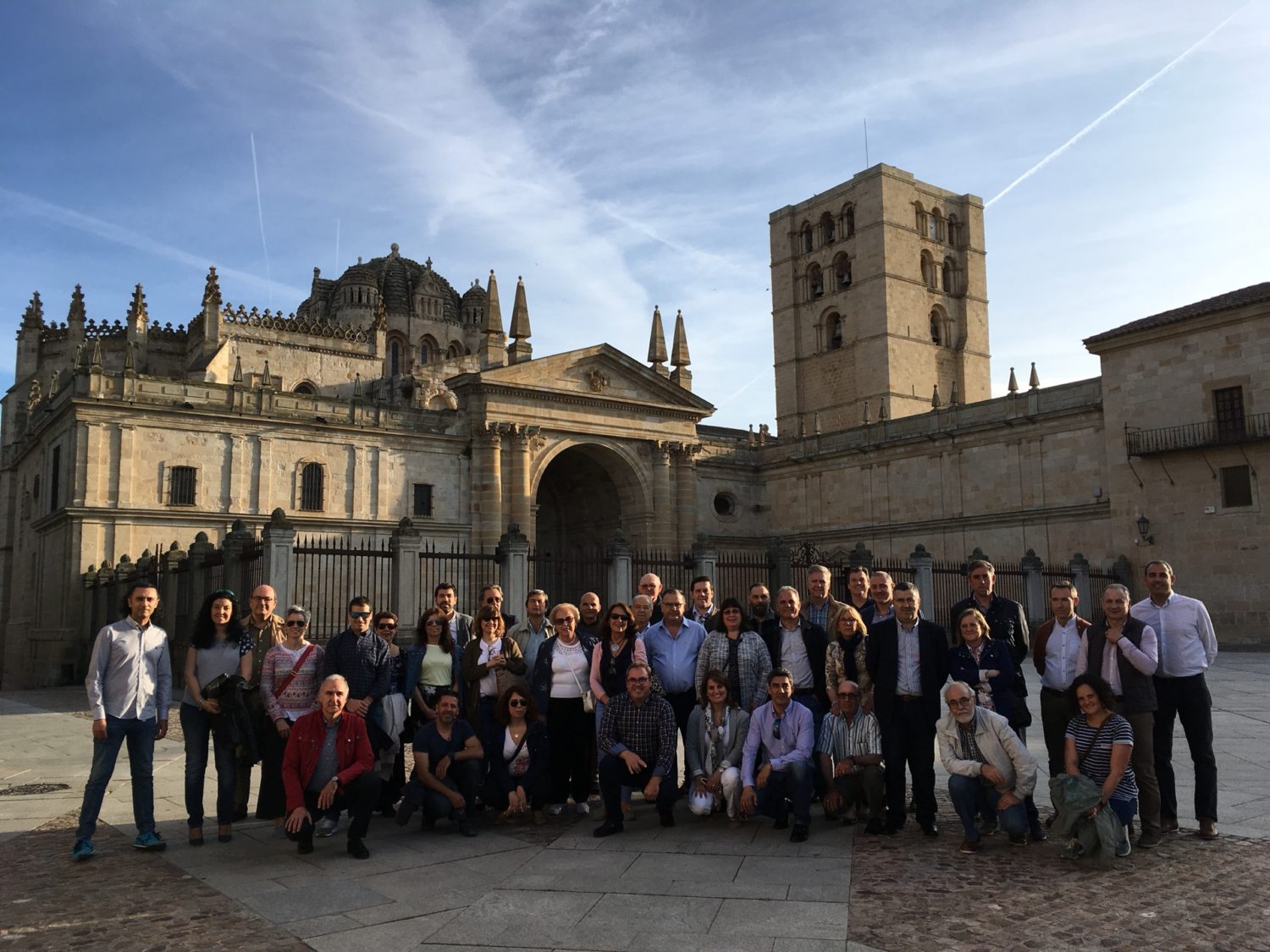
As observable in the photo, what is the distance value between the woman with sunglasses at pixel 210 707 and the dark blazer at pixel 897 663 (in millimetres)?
Result: 4811

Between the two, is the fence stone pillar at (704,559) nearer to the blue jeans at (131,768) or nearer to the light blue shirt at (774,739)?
the light blue shirt at (774,739)

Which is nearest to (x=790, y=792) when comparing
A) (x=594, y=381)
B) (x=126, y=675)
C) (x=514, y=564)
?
(x=126, y=675)

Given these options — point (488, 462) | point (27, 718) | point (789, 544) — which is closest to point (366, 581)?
point (488, 462)

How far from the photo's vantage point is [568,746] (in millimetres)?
8469

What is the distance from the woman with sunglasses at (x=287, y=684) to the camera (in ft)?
Result: 25.1

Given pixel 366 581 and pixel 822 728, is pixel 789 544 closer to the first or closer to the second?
pixel 366 581

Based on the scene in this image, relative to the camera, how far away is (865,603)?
29.8 ft

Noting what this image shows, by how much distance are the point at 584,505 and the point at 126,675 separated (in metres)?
34.0

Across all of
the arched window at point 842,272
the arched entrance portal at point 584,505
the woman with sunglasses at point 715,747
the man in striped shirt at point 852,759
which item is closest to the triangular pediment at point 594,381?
the arched entrance portal at point 584,505

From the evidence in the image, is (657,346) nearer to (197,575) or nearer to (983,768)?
(197,575)

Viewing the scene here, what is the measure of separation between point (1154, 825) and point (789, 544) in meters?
33.0

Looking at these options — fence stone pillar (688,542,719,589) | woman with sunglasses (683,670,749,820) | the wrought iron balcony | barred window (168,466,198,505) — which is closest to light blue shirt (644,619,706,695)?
woman with sunglasses (683,670,749,820)

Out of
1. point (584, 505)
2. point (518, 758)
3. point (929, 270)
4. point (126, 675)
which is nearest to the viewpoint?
point (126, 675)

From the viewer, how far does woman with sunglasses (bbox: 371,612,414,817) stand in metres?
8.07
